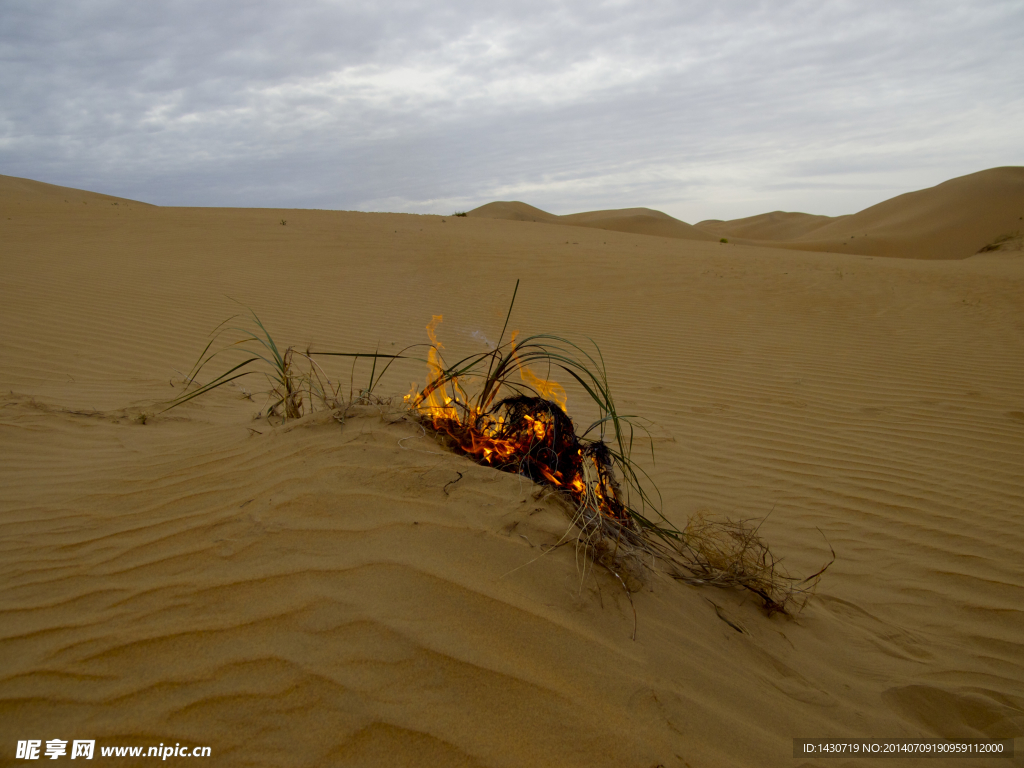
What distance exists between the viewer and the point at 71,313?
6.93m

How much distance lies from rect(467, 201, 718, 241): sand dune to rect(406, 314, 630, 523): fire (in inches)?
1419

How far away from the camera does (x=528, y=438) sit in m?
2.28

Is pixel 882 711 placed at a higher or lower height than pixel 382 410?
lower

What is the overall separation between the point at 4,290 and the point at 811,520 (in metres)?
9.76

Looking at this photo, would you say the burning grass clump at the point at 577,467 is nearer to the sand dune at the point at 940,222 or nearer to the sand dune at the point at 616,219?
the sand dune at the point at 940,222

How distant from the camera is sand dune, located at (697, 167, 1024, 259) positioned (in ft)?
95.0

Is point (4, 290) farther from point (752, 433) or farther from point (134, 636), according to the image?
point (752, 433)

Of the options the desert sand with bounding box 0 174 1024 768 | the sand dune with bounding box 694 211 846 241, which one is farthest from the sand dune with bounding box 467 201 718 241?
the desert sand with bounding box 0 174 1024 768

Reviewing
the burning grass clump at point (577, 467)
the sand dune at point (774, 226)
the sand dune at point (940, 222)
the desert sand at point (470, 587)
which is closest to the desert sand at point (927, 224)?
the sand dune at point (940, 222)

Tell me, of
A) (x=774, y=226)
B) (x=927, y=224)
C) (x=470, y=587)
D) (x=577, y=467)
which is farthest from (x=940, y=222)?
(x=470, y=587)

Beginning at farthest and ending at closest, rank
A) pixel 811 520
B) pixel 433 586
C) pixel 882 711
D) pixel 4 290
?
1. pixel 4 290
2. pixel 811 520
3. pixel 882 711
4. pixel 433 586

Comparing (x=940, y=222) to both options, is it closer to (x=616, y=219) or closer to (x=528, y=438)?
(x=616, y=219)

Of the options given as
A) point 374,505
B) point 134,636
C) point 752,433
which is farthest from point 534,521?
point 752,433

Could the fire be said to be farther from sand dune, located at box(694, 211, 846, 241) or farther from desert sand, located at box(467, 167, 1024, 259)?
sand dune, located at box(694, 211, 846, 241)
